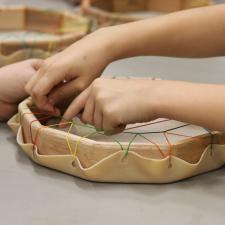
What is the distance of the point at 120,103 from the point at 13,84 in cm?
21

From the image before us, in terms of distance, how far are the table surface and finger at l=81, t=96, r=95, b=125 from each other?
0.24 ft

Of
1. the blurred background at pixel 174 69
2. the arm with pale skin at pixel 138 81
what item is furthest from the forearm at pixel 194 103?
the blurred background at pixel 174 69

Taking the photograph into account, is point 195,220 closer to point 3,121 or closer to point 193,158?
point 193,158

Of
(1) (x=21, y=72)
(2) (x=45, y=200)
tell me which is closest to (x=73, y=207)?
(2) (x=45, y=200)

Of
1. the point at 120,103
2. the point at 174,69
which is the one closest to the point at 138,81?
the point at 120,103

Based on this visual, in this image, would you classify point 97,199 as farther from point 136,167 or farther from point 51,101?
point 51,101

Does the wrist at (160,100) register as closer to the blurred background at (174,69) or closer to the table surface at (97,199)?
the table surface at (97,199)

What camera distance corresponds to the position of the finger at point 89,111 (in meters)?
0.58

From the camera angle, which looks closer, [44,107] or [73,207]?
[73,207]

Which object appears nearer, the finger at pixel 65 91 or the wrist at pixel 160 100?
the wrist at pixel 160 100

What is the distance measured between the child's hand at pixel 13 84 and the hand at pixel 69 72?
48 millimetres

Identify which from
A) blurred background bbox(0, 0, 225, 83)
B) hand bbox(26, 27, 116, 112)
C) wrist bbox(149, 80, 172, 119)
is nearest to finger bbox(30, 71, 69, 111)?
hand bbox(26, 27, 116, 112)

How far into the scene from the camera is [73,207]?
51cm

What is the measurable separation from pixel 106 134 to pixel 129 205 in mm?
112
